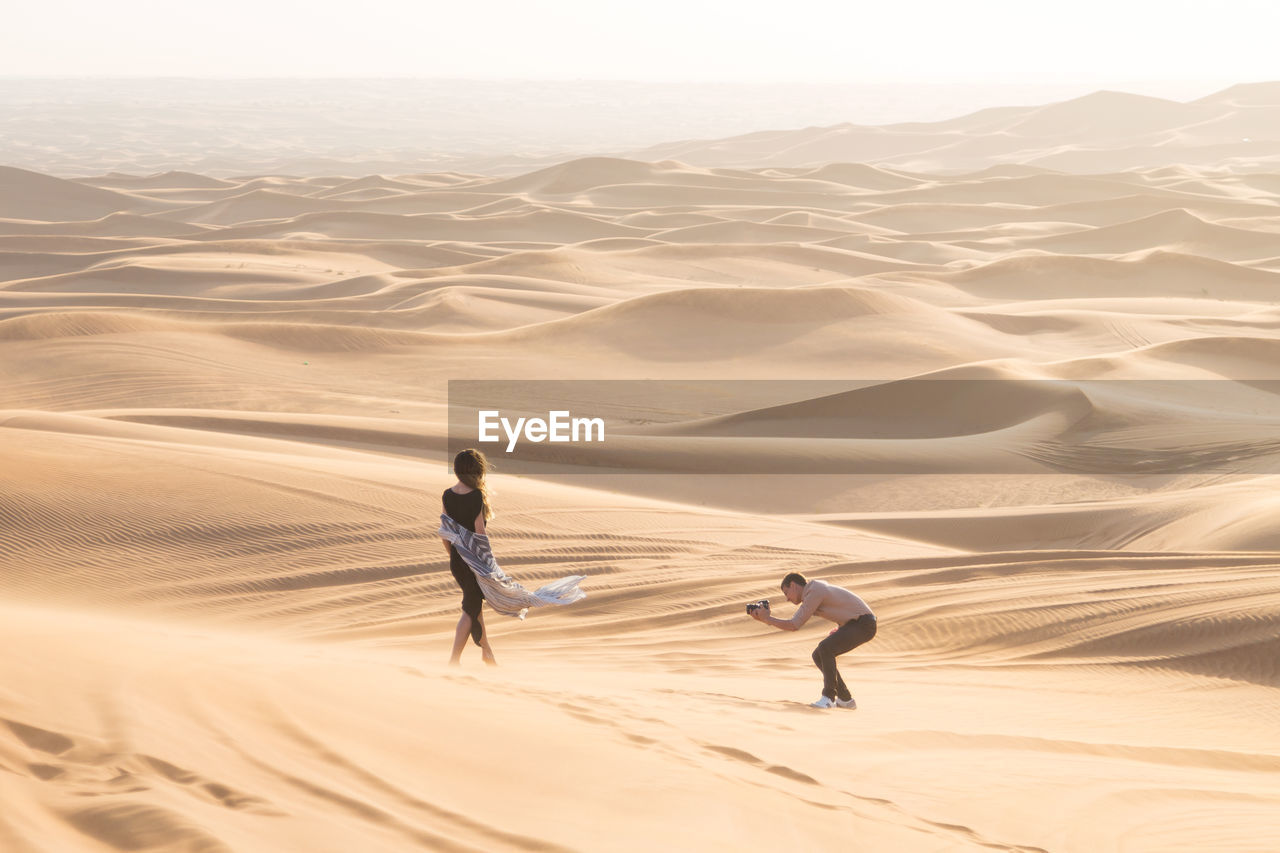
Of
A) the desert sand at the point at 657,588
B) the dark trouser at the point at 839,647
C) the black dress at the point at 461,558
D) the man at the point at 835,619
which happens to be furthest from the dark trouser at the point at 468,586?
the dark trouser at the point at 839,647

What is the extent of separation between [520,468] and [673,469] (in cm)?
189

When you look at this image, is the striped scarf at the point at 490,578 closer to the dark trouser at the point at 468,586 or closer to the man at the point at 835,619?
the dark trouser at the point at 468,586

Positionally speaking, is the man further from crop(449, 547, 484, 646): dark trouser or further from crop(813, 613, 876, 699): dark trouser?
crop(449, 547, 484, 646): dark trouser

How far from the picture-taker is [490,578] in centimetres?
687

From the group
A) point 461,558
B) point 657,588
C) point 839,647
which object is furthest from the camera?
point 657,588

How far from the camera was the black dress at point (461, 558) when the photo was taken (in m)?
6.75

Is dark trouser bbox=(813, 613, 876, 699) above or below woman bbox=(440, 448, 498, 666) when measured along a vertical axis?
below

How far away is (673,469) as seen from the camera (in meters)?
15.5

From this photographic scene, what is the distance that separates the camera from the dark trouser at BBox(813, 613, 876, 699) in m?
6.63

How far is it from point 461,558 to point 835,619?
6.77 feet

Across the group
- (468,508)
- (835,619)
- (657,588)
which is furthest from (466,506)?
(657,588)

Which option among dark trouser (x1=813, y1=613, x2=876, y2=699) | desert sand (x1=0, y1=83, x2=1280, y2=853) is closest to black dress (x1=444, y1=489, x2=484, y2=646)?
desert sand (x1=0, y1=83, x2=1280, y2=853)

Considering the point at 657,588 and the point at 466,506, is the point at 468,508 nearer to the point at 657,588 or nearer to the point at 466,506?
the point at 466,506

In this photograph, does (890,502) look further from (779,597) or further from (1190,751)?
(1190,751)
